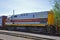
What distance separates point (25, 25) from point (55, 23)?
678 centimetres

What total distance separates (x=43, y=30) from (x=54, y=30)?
1.93 metres

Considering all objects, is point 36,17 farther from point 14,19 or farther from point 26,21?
point 14,19

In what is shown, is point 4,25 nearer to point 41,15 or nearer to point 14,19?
point 14,19

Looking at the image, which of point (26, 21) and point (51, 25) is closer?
point (51, 25)

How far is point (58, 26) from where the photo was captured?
20.4 meters

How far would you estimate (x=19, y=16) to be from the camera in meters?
29.1

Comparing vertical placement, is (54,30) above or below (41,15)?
below

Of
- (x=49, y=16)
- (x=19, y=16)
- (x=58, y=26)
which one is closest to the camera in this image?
(x=58, y=26)

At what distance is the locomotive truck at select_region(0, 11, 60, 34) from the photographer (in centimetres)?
2158

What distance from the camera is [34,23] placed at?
25.3 meters

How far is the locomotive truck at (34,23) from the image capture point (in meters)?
21.6

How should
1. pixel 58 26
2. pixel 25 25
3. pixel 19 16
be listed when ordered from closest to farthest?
pixel 58 26
pixel 25 25
pixel 19 16

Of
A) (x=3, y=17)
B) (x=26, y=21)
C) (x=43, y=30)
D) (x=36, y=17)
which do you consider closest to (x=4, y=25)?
(x=3, y=17)

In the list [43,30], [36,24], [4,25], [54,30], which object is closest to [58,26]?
[54,30]
